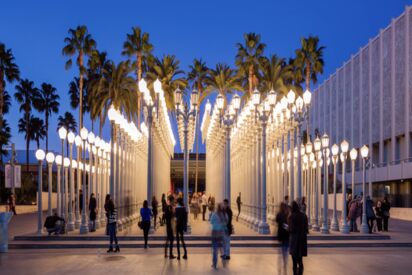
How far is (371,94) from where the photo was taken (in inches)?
2872

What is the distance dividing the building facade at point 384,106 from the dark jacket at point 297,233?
143 ft

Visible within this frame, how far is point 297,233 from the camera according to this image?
13609 mm

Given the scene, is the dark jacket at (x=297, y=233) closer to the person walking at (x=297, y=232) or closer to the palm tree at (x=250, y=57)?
the person walking at (x=297, y=232)

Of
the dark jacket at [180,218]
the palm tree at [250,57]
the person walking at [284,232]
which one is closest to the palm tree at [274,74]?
the palm tree at [250,57]

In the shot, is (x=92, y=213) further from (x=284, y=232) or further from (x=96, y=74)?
(x=96, y=74)

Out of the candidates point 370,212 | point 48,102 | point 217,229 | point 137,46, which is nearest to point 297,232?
point 217,229

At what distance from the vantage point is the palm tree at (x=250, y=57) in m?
62.2

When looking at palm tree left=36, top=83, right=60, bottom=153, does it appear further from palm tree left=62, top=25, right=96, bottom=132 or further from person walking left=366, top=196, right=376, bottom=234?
person walking left=366, top=196, right=376, bottom=234

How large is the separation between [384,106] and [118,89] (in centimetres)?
2817

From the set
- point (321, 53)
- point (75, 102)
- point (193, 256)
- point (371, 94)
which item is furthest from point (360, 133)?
point (193, 256)

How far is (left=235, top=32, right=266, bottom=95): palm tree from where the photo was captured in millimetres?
62156

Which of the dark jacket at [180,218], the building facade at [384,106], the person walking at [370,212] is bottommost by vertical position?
the person walking at [370,212]

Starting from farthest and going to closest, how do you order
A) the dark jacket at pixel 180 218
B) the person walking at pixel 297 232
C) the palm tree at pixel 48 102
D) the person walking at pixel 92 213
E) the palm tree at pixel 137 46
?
the palm tree at pixel 48 102, the palm tree at pixel 137 46, the person walking at pixel 92 213, the dark jacket at pixel 180 218, the person walking at pixel 297 232

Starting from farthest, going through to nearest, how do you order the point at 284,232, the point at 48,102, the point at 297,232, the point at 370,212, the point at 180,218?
the point at 48,102 < the point at 370,212 < the point at 180,218 < the point at 284,232 < the point at 297,232
